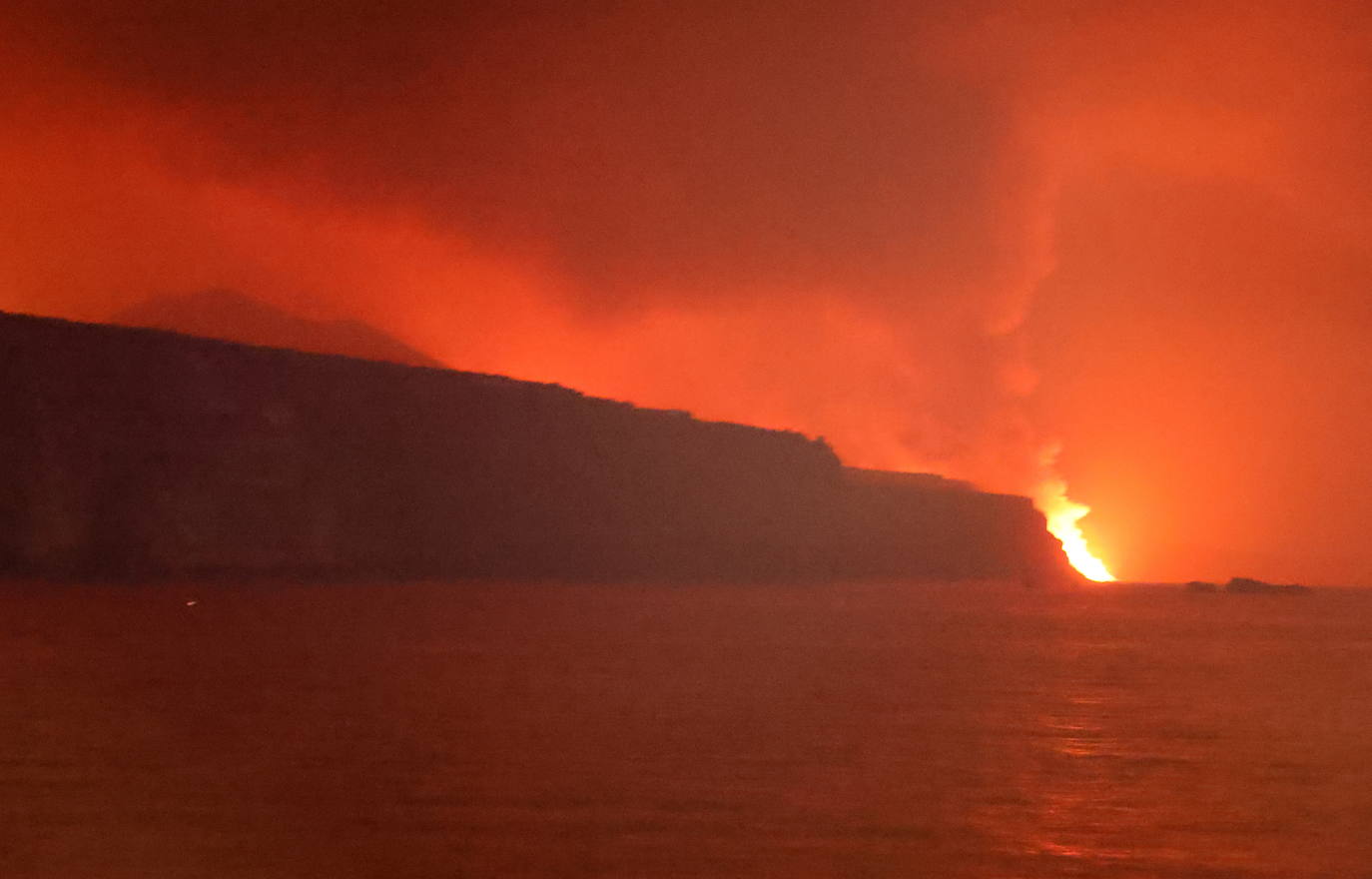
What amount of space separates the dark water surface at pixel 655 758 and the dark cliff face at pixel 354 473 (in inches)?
863

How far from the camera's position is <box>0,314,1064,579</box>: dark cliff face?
40.1 m

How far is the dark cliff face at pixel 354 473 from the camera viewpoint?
40.1 metres

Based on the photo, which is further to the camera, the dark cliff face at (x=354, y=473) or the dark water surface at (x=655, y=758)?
the dark cliff face at (x=354, y=473)

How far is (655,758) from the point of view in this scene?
989cm

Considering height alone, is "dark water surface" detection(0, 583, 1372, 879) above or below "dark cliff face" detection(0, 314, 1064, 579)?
below

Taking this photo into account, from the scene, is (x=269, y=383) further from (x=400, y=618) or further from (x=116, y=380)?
(x=400, y=618)

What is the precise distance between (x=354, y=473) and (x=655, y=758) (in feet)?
134

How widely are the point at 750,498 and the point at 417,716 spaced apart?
59.0 metres

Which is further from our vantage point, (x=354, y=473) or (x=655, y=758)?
(x=354, y=473)

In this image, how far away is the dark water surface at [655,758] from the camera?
725 centimetres

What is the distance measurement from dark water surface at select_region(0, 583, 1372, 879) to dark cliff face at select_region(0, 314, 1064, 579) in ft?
72.0

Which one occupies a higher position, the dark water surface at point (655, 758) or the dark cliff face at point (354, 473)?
the dark cliff face at point (354, 473)

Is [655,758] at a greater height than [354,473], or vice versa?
[354,473]

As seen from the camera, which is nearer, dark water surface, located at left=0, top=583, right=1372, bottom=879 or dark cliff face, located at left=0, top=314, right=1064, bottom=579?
dark water surface, located at left=0, top=583, right=1372, bottom=879
